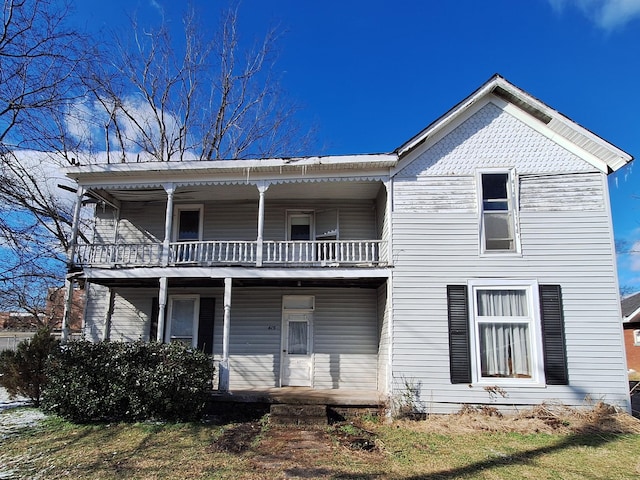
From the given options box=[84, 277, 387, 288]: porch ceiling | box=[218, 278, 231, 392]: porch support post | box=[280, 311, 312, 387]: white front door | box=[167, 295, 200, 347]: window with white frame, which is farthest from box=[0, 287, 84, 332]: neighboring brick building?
box=[218, 278, 231, 392]: porch support post

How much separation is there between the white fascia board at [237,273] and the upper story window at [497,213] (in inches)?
95.8

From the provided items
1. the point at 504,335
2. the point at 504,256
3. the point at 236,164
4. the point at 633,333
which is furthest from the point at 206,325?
the point at 633,333

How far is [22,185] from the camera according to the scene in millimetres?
17234

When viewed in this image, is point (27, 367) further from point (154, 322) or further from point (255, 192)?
point (255, 192)

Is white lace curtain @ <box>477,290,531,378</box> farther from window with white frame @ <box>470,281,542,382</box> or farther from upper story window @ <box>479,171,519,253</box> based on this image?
upper story window @ <box>479,171,519,253</box>

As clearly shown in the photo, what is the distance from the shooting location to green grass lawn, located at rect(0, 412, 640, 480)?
19.5ft

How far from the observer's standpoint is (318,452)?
6.91m

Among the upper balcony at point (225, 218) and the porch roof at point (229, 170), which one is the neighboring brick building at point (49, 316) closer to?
the upper balcony at point (225, 218)

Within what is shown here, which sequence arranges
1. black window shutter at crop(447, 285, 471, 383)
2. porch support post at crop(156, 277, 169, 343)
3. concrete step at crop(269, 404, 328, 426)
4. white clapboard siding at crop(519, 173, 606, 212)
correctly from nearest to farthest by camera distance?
1. concrete step at crop(269, 404, 328, 426)
2. black window shutter at crop(447, 285, 471, 383)
3. white clapboard siding at crop(519, 173, 606, 212)
4. porch support post at crop(156, 277, 169, 343)

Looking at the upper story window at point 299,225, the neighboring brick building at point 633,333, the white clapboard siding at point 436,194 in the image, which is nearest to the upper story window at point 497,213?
the white clapboard siding at point 436,194

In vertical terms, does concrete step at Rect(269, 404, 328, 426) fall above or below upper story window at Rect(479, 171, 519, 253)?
below

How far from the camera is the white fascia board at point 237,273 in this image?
1019 cm

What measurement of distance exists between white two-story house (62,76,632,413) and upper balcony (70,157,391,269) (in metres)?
0.07

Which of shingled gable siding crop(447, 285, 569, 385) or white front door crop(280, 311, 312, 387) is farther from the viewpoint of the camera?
white front door crop(280, 311, 312, 387)
